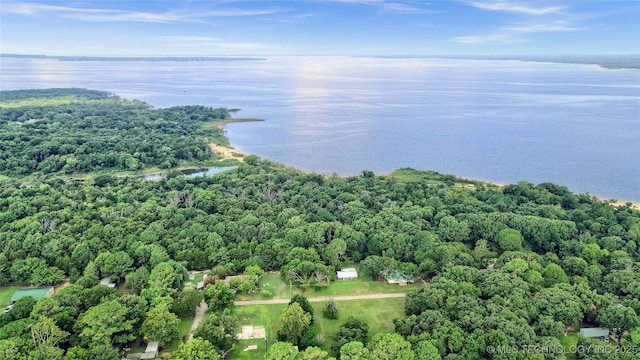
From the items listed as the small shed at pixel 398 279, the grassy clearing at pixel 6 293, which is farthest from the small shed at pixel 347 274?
the grassy clearing at pixel 6 293

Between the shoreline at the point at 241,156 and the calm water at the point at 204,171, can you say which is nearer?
the shoreline at the point at 241,156

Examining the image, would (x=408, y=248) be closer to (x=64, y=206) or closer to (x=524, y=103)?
(x=64, y=206)

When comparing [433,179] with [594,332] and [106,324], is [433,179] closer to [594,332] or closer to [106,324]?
[594,332]

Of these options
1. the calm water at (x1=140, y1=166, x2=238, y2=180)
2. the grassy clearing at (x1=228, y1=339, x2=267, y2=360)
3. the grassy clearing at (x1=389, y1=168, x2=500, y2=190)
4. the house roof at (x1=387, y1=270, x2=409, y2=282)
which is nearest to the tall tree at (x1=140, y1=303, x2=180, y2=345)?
the grassy clearing at (x1=228, y1=339, x2=267, y2=360)

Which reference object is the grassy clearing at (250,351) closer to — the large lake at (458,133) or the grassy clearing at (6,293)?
the grassy clearing at (6,293)

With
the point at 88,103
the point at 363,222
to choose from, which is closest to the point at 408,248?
the point at 363,222

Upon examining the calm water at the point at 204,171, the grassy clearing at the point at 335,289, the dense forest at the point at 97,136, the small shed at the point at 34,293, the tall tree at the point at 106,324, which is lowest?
the grassy clearing at the point at 335,289

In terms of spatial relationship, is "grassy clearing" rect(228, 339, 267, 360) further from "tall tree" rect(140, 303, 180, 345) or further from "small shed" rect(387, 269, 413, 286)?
"small shed" rect(387, 269, 413, 286)
